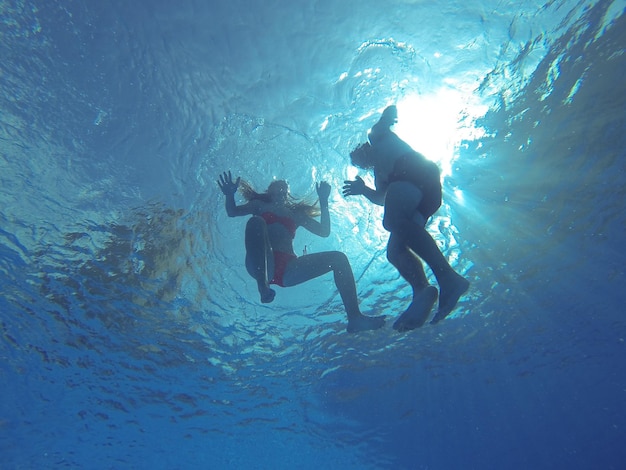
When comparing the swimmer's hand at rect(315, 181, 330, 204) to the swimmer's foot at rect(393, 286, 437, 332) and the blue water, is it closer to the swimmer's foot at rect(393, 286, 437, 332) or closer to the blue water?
the blue water

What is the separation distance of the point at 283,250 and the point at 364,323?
182 cm

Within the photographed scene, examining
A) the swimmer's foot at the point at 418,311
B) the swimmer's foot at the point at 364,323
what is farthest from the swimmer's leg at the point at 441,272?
the swimmer's foot at the point at 364,323

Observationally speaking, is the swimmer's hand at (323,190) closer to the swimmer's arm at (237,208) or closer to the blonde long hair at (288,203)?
the blonde long hair at (288,203)

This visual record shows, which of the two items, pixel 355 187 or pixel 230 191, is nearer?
pixel 355 187

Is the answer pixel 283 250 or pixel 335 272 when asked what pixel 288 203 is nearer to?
pixel 283 250

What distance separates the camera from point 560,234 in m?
12.6

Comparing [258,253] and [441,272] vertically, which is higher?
[258,253]

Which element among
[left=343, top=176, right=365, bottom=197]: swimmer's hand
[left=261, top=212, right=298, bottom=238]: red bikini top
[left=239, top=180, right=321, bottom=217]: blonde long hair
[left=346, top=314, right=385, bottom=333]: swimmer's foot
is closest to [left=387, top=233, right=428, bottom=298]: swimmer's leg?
[left=346, top=314, right=385, bottom=333]: swimmer's foot

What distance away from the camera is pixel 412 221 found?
4.25m

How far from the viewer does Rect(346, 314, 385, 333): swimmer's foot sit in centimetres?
489

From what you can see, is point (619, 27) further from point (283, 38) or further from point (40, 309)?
point (40, 309)

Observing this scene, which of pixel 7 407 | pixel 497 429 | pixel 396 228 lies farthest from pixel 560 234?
pixel 7 407

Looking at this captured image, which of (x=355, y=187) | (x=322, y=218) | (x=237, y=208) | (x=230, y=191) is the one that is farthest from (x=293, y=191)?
(x=355, y=187)

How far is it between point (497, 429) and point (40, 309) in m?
29.4
